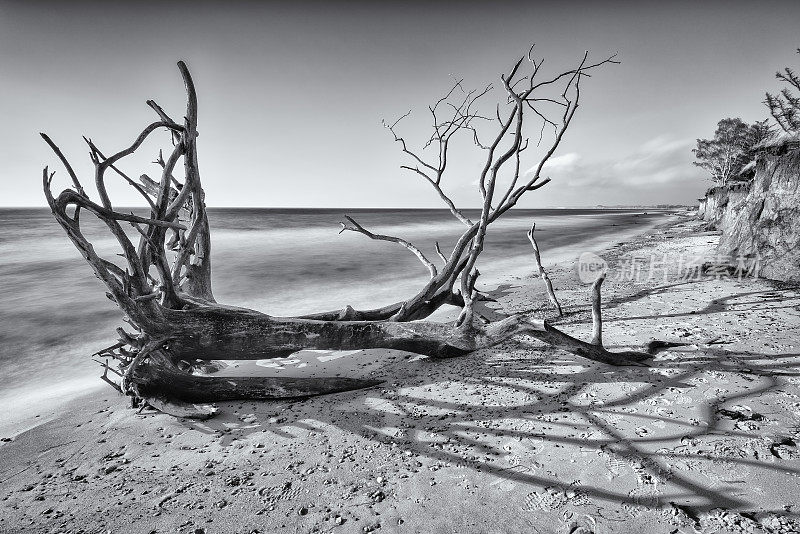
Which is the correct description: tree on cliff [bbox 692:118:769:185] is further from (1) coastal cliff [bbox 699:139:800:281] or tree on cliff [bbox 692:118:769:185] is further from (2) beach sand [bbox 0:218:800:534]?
(2) beach sand [bbox 0:218:800:534]

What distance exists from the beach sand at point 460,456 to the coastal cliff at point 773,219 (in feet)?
15.5

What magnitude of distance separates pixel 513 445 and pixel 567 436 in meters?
0.40

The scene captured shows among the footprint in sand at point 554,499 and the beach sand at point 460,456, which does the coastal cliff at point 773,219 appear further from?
the footprint in sand at point 554,499

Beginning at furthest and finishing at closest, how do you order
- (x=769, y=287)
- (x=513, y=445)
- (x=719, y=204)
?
(x=719, y=204), (x=769, y=287), (x=513, y=445)

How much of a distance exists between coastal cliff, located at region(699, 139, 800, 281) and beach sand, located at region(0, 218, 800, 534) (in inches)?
186

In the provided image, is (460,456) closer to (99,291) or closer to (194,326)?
(194,326)

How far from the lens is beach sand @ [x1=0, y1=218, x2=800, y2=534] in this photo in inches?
76.5

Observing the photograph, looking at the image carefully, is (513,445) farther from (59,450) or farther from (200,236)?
(200,236)

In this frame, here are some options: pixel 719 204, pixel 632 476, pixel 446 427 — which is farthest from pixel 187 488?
pixel 719 204

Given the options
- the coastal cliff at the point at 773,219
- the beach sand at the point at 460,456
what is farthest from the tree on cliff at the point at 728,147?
the beach sand at the point at 460,456

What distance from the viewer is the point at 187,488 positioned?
224 centimetres

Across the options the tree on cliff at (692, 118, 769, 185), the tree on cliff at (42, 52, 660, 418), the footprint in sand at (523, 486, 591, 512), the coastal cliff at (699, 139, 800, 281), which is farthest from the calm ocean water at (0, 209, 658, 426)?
the tree on cliff at (692, 118, 769, 185)

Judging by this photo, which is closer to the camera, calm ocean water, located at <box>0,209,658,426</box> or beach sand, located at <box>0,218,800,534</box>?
beach sand, located at <box>0,218,800,534</box>

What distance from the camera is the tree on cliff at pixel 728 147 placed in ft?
91.2
